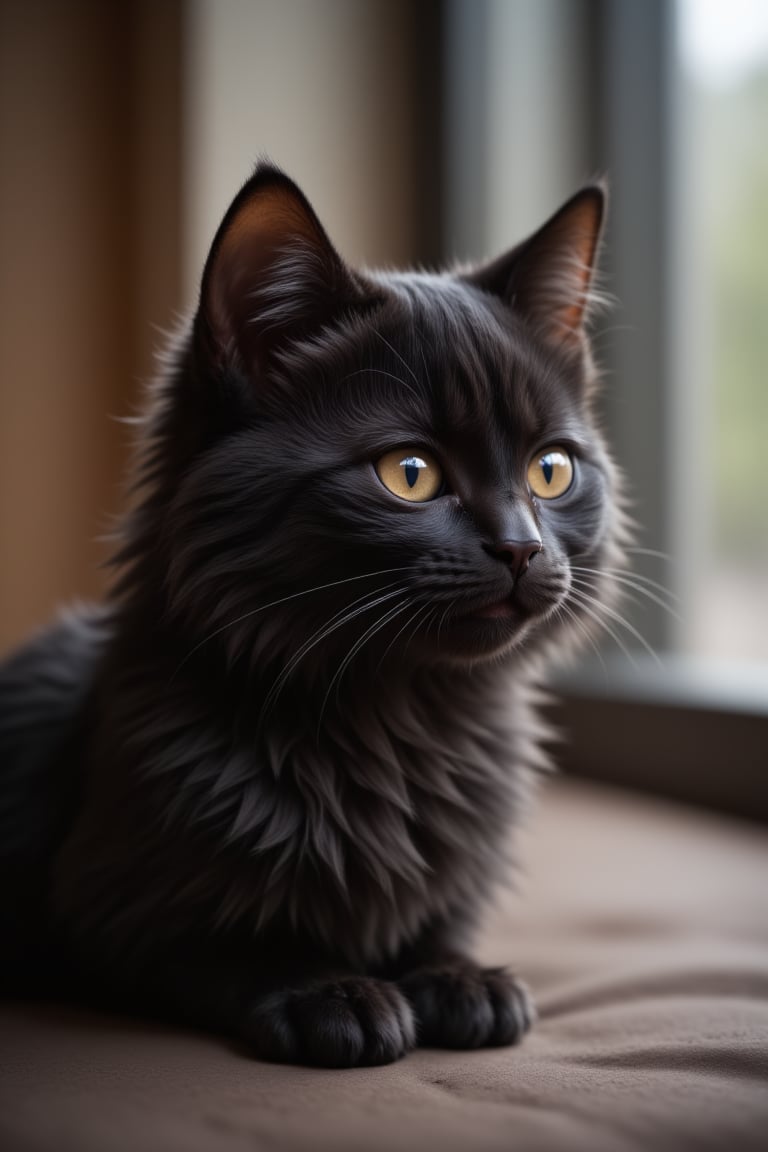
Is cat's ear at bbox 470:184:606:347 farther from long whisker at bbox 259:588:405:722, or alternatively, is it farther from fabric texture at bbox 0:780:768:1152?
fabric texture at bbox 0:780:768:1152

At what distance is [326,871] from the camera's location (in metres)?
1.03

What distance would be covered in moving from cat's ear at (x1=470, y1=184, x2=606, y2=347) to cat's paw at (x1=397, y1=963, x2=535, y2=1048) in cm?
70

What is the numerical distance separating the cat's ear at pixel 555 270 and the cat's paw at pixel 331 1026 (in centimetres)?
74

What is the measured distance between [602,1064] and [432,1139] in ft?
0.86

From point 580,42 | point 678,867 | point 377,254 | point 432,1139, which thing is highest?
point 580,42

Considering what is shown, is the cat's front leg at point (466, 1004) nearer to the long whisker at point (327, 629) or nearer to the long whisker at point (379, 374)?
the long whisker at point (327, 629)

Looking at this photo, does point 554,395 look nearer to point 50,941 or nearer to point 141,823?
point 141,823

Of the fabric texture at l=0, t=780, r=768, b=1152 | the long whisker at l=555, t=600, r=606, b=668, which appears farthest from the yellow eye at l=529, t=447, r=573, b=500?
the fabric texture at l=0, t=780, r=768, b=1152

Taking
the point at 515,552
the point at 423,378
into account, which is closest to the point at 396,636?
the point at 515,552

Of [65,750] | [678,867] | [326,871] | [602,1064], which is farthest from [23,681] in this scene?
[678,867]

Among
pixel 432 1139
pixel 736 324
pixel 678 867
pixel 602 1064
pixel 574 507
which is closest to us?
pixel 432 1139

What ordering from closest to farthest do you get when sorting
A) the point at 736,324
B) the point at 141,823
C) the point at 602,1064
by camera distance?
the point at 602,1064, the point at 141,823, the point at 736,324

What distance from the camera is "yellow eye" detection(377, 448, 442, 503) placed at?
104 cm

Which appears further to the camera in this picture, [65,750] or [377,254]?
[377,254]
